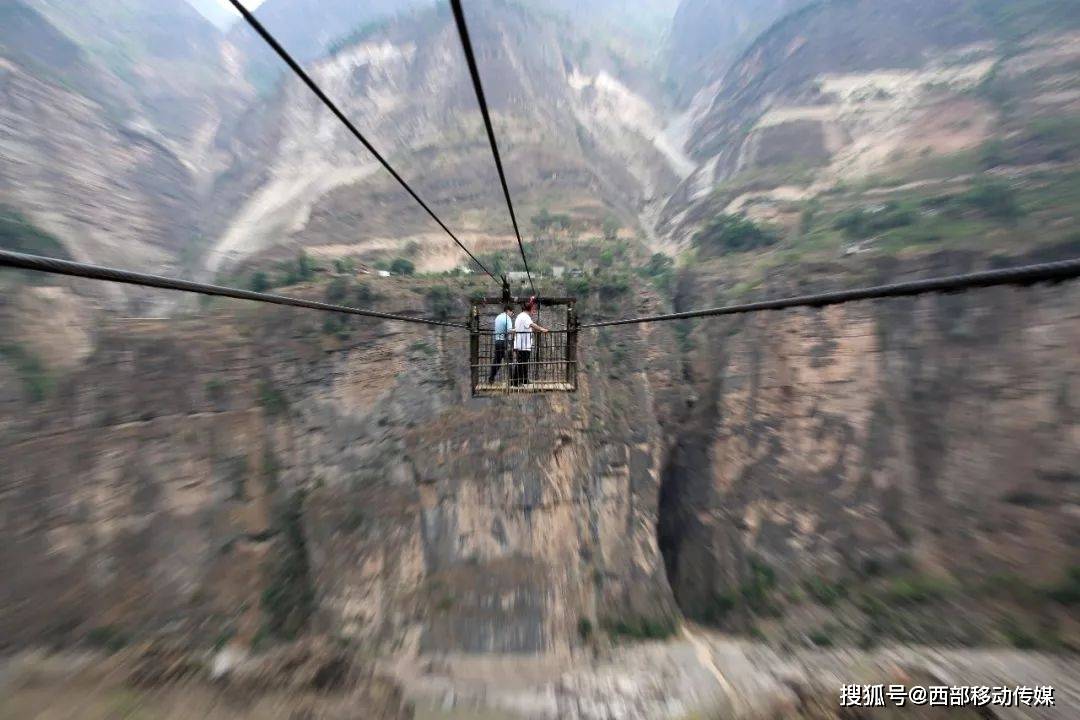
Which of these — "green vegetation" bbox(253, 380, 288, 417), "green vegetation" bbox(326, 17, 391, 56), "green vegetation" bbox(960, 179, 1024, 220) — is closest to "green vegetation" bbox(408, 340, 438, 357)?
"green vegetation" bbox(253, 380, 288, 417)

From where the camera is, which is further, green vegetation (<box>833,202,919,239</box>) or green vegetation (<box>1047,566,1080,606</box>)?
green vegetation (<box>833,202,919,239</box>)

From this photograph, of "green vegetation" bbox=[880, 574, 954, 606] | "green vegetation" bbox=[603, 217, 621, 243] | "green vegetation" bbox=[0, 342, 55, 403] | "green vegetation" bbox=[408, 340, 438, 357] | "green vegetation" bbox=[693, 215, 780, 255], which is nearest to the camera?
"green vegetation" bbox=[880, 574, 954, 606]

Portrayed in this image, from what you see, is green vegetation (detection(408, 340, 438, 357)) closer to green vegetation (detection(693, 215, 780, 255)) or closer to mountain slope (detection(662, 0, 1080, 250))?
green vegetation (detection(693, 215, 780, 255))

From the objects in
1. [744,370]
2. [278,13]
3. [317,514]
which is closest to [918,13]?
[744,370]

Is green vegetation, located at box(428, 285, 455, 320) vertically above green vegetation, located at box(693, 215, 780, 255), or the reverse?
green vegetation, located at box(693, 215, 780, 255)

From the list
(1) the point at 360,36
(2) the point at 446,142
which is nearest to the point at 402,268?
(2) the point at 446,142

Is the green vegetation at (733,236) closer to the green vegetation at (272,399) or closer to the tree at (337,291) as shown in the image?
the tree at (337,291)

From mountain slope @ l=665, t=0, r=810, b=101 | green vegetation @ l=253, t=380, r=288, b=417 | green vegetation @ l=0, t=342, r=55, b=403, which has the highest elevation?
mountain slope @ l=665, t=0, r=810, b=101

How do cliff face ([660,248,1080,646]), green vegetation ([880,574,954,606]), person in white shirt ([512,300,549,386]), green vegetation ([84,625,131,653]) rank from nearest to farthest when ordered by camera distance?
cliff face ([660,248,1080,646]) < person in white shirt ([512,300,549,386]) < green vegetation ([880,574,954,606]) < green vegetation ([84,625,131,653])
